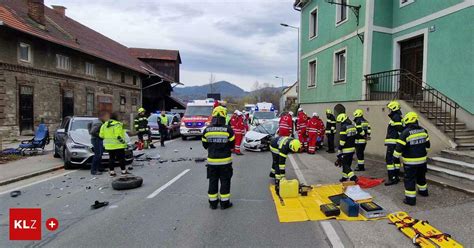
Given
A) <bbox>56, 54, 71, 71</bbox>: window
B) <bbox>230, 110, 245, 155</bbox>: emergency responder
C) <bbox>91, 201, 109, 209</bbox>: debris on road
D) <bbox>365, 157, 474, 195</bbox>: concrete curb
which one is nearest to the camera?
<bbox>91, 201, 109, 209</bbox>: debris on road

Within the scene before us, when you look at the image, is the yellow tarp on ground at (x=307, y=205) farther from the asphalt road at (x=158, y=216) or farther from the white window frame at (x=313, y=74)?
the white window frame at (x=313, y=74)

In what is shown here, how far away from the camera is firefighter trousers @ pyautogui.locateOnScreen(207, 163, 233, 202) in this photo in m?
5.83

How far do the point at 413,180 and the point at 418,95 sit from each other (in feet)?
22.4

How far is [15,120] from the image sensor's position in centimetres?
1681

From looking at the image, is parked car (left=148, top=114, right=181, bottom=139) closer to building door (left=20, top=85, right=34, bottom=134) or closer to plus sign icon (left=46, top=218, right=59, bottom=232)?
building door (left=20, top=85, right=34, bottom=134)

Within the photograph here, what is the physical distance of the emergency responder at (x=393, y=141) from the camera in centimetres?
737

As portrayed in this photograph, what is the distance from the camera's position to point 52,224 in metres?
5.07

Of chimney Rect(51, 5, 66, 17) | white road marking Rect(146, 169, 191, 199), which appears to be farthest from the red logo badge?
chimney Rect(51, 5, 66, 17)

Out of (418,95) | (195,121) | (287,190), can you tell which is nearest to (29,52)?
(195,121)

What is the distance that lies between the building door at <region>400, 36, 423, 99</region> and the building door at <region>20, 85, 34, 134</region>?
18.7 meters

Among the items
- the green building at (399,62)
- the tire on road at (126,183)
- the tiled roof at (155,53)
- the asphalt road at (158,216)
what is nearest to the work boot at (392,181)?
the green building at (399,62)

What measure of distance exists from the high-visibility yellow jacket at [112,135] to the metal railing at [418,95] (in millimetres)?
9059

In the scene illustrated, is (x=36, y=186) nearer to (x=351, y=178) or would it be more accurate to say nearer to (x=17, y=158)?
(x=17, y=158)

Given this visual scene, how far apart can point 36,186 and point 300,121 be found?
1008cm
